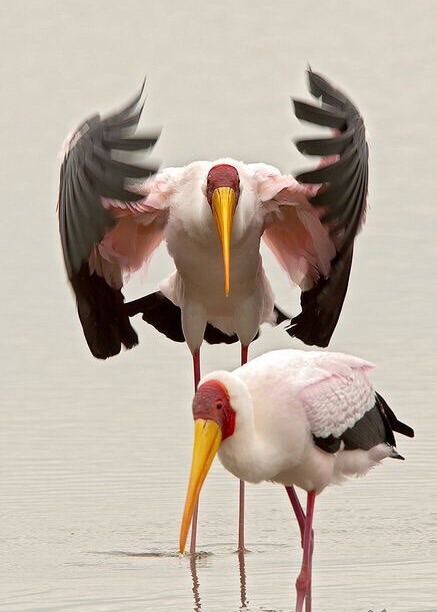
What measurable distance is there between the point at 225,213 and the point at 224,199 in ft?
0.22

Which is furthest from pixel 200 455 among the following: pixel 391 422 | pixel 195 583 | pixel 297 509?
pixel 391 422

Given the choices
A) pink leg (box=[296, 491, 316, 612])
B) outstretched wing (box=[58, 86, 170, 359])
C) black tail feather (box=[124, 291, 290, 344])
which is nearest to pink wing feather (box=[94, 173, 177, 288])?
outstretched wing (box=[58, 86, 170, 359])

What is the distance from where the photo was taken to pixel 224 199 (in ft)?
31.4

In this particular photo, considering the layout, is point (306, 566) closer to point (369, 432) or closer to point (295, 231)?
point (369, 432)

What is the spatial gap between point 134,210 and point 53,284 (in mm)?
5080

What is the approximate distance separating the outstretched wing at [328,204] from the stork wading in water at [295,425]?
93 centimetres

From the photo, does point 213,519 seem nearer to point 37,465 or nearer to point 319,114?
point 37,465

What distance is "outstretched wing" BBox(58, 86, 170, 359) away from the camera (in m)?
9.08

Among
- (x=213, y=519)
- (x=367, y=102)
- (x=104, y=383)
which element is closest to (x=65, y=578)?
(x=213, y=519)

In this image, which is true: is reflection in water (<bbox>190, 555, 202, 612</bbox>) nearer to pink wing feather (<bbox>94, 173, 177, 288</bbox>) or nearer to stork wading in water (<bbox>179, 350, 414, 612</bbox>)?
stork wading in water (<bbox>179, 350, 414, 612</bbox>)

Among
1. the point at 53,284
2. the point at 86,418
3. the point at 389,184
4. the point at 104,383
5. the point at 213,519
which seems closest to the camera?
the point at 213,519

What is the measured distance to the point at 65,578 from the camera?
28.7 ft

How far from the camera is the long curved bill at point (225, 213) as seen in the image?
9.53m

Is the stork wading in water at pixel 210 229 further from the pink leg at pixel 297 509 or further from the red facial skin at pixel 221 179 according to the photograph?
the pink leg at pixel 297 509
